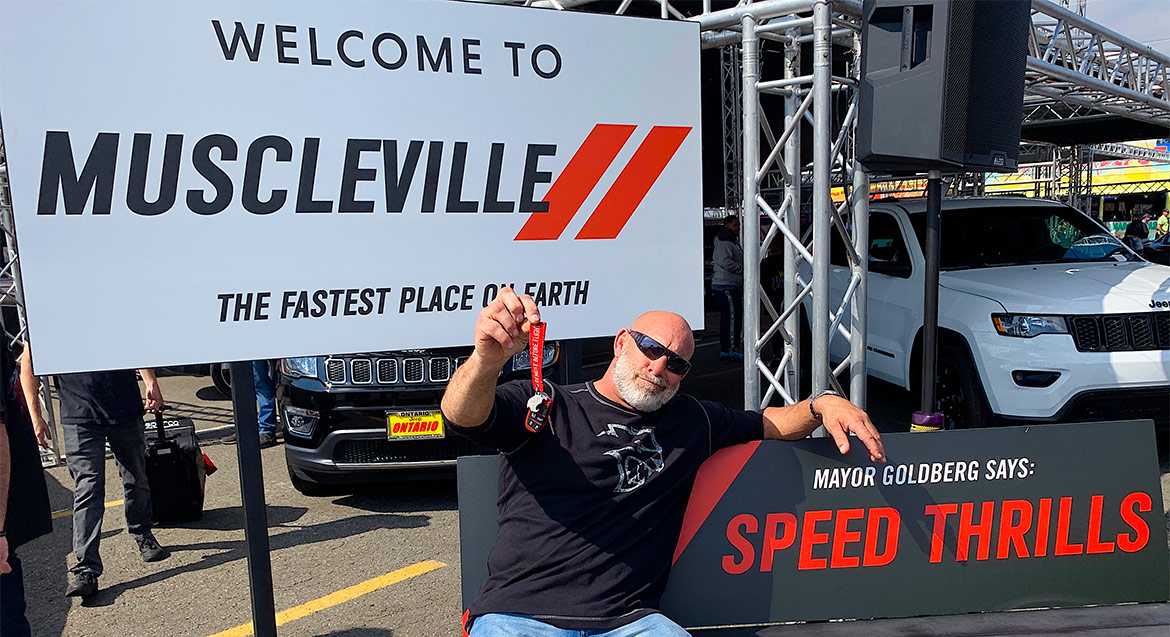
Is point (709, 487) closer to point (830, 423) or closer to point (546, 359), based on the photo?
point (830, 423)

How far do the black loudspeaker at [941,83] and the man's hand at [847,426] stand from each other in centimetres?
117

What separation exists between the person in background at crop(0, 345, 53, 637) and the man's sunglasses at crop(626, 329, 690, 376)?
2.05 m

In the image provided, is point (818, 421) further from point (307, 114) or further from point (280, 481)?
point (280, 481)

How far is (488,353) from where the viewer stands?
239cm

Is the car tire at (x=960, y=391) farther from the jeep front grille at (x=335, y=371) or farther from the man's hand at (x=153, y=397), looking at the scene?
the man's hand at (x=153, y=397)

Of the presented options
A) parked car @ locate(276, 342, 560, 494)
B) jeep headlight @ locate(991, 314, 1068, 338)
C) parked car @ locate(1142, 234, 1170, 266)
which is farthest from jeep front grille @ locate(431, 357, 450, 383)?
parked car @ locate(1142, 234, 1170, 266)

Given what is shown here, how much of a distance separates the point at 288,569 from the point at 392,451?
0.93 m

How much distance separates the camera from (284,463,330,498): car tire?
5.87 m

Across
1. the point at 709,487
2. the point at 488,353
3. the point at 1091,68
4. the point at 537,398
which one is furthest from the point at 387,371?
the point at 1091,68

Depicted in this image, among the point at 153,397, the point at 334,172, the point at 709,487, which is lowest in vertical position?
the point at 153,397

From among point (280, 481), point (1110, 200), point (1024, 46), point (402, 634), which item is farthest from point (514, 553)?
point (1110, 200)

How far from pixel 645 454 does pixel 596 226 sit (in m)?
1.29

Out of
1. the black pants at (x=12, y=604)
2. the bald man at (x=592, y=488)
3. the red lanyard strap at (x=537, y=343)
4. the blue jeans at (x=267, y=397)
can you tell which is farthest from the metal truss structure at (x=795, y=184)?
the blue jeans at (x=267, y=397)

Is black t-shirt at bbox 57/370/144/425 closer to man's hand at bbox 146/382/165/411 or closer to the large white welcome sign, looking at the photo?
man's hand at bbox 146/382/165/411
